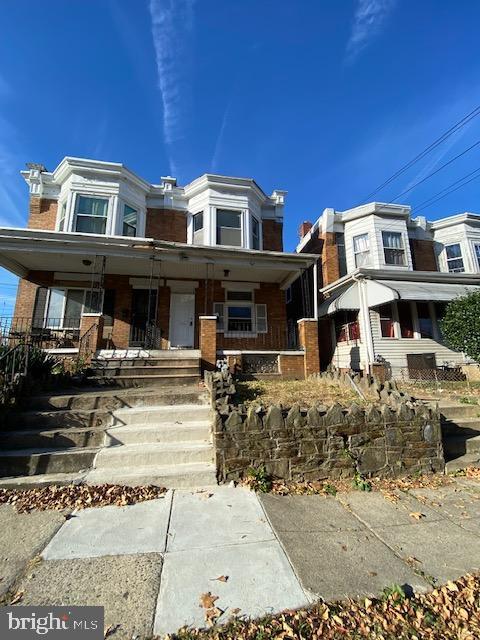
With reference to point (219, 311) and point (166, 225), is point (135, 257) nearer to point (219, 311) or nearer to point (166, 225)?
point (219, 311)

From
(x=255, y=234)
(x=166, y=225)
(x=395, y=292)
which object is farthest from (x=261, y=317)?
(x=166, y=225)

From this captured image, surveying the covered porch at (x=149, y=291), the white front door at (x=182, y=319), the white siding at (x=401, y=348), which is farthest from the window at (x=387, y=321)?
the white front door at (x=182, y=319)

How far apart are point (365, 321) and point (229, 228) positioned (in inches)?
269

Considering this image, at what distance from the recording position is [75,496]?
359 cm

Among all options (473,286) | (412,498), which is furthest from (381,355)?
(412,498)

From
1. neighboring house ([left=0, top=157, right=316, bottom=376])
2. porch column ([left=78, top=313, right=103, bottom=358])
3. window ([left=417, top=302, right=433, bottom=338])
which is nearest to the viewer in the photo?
porch column ([left=78, top=313, right=103, bottom=358])

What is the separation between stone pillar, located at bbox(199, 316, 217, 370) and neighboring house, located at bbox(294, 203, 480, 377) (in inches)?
140

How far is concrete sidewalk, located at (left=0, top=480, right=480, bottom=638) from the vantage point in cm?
216

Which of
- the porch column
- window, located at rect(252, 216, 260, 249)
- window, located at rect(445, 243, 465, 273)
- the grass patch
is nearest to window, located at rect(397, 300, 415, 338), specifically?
window, located at rect(445, 243, 465, 273)

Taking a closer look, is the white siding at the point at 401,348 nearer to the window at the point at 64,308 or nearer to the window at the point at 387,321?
the window at the point at 387,321

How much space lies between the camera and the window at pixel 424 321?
12.5 m

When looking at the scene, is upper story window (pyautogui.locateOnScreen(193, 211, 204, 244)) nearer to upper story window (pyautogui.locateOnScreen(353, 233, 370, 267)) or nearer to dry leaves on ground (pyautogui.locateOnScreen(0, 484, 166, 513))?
upper story window (pyautogui.locateOnScreen(353, 233, 370, 267))

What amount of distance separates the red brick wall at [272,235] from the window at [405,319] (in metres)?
5.85

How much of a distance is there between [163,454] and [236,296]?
908 centimetres
